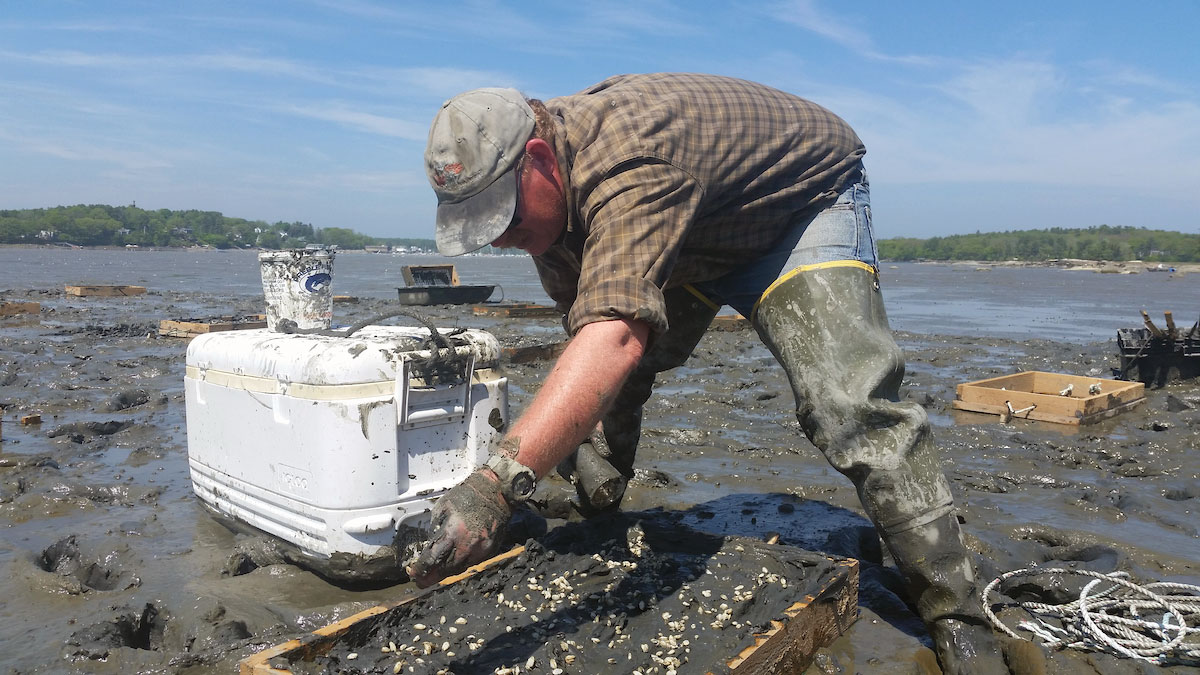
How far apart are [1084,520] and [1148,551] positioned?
476mm

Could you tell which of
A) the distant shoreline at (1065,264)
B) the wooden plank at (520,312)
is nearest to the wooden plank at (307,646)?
the wooden plank at (520,312)

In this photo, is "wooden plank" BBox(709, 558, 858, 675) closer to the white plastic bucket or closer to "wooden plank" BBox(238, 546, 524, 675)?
"wooden plank" BBox(238, 546, 524, 675)

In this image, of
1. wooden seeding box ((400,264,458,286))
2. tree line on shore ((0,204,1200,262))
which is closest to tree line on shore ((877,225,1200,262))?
tree line on shore ((0,204,1200,262))

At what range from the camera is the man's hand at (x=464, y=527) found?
1.63 meters

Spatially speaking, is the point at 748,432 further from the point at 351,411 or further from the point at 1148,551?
the point at 351,411

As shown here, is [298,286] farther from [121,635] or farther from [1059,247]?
[1059,247]

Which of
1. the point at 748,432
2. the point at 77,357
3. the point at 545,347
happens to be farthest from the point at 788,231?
the point at 77,357

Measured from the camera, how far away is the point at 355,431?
9.29ft

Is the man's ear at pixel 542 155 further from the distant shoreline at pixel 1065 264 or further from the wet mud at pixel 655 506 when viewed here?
the distant shoreline at pixel 1065 264

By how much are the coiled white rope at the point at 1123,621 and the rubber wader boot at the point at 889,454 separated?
0.15 m

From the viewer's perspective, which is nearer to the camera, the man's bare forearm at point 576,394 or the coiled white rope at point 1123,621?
the man's bare forearm at point 576,394

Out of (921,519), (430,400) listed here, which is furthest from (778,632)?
(430,400)

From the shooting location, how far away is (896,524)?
248 centimetres

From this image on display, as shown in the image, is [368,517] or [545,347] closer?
[368,517]
